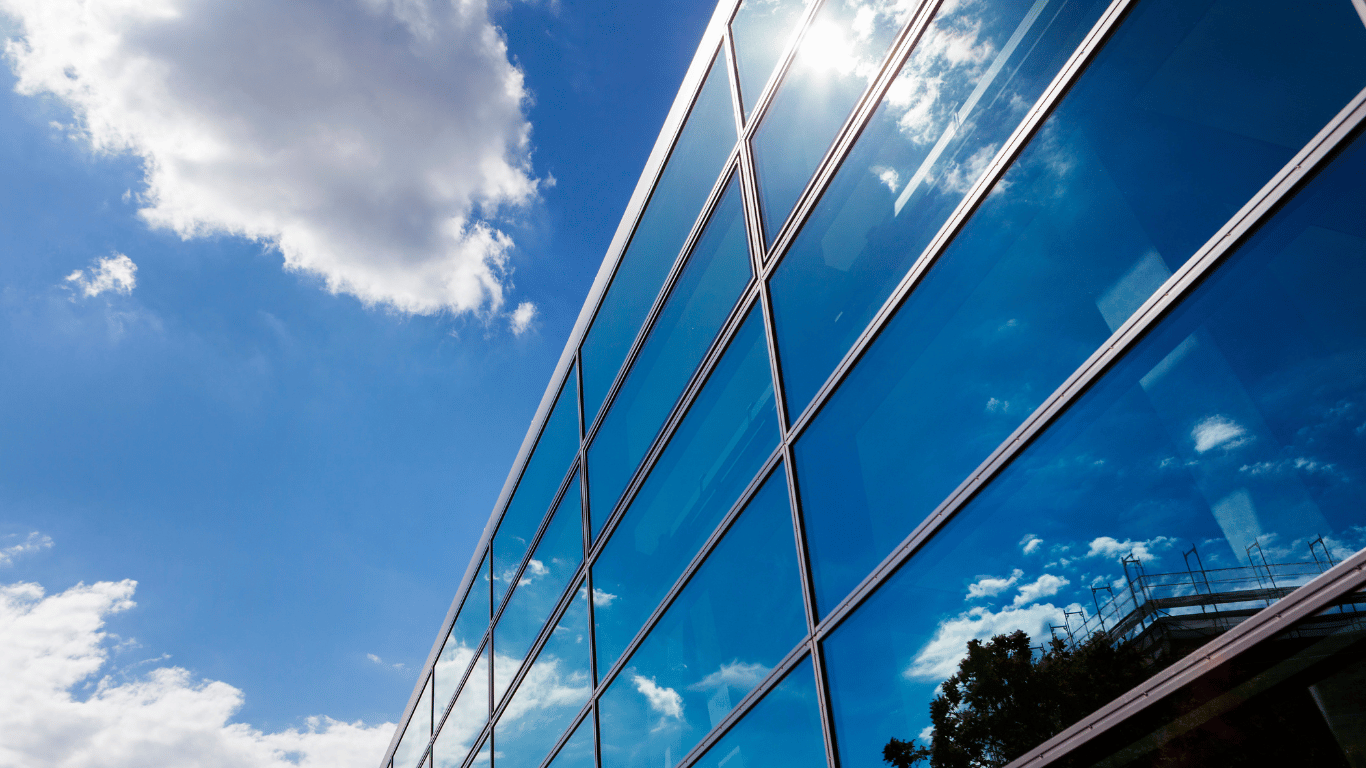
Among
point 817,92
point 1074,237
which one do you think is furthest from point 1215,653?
point 817,92

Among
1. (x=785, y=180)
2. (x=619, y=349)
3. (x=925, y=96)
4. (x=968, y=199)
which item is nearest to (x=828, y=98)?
(x=785, y=180)

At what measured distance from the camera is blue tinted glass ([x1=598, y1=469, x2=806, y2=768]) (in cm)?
772

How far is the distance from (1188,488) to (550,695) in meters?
10.7

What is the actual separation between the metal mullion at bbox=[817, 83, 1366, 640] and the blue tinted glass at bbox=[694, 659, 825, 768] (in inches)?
60.8

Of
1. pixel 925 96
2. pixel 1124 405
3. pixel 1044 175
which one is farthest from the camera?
pixel 925 96

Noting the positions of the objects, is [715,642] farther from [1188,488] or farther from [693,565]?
[1188,488]

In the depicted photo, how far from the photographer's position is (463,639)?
19.4m

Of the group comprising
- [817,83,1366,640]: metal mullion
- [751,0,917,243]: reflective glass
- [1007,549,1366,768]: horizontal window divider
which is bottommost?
[1007,549,1366,768]: horizontal window divider

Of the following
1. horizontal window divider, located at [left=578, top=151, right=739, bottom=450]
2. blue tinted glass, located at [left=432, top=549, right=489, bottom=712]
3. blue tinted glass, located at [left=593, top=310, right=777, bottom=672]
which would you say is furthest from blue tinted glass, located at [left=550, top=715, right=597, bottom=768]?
blue tinted glass, located at [left=432, top=549, right=489, bottom=712]

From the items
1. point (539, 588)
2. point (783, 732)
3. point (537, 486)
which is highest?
point (537, 486)

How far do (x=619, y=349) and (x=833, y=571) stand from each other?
6.38 metres

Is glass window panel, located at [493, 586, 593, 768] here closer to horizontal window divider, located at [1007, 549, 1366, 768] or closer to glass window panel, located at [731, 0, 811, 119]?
glass window panel, located at [731, 0, 811, 119]

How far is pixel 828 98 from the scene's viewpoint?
820 cm

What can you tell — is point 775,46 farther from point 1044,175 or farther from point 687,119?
point 1044,175
